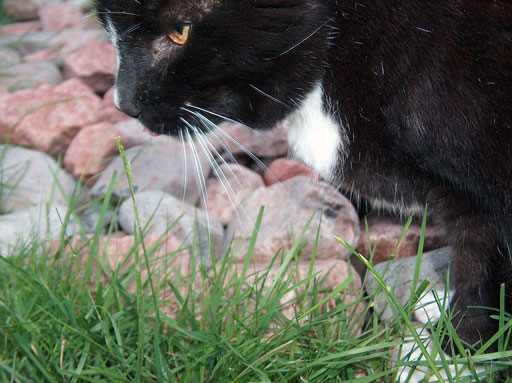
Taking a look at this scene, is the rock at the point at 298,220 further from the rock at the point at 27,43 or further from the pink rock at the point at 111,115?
the rock at the point at 27,43

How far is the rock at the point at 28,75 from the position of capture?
2.08 meters

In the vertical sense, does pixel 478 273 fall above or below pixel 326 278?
above

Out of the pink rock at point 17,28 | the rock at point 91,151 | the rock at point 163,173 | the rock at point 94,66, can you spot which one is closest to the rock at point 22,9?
the pink rock at point 17,28

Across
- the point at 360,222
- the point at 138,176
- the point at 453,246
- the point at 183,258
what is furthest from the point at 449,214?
the point at 138,176

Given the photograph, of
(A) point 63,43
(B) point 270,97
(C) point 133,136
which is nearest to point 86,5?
(C) point 133,136

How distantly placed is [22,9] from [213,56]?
2177 millimetres

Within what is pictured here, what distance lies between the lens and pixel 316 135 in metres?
1.17

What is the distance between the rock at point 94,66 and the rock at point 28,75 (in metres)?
0.06

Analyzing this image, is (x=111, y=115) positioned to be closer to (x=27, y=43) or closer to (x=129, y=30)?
(x=27, y=43)

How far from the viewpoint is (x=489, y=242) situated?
1.08 meters

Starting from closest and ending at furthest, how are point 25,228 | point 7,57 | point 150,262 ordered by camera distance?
point 150,262 → point 25,228 → point 7,57

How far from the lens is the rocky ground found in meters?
1.42

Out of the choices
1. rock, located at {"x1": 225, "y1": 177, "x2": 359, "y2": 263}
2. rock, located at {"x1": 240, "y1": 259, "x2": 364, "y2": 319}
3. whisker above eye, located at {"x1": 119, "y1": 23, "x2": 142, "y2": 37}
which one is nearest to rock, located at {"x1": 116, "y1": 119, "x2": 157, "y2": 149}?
rock, located at {"x1": 225, "y1": 177, "x2": 359, "y2": 263}

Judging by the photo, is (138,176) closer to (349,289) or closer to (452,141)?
(349,289)
